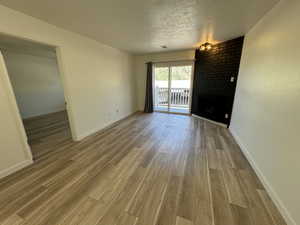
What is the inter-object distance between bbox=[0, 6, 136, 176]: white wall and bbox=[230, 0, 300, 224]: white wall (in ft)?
11.5

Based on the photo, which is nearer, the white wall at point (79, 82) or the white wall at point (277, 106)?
the white wall at point (277, 106)

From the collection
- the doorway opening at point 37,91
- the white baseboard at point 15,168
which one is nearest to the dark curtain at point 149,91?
the doorway opening at point 37,91

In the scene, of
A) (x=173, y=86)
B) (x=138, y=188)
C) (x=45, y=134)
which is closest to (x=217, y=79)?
(x=173, y=86)

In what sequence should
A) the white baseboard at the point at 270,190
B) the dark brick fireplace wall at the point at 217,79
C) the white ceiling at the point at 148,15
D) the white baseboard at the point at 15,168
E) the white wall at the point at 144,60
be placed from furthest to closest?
the white wall at the point at 144,60 < the dark brick fireplace wall at the point at 217,79 < the white baseboard at the point at 15,168 < the white ceiling at the point at 148,15 < the white baseboard at the point at 270,190

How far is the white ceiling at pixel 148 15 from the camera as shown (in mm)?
1621

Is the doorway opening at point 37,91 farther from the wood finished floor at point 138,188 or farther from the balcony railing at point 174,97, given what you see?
the balcony railing at point 174,97

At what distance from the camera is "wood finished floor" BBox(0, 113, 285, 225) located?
4.05ft

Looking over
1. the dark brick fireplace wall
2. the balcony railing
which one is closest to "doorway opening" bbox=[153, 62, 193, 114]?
the balcony railing

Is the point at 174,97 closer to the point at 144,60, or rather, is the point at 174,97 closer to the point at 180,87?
the point at 180,87

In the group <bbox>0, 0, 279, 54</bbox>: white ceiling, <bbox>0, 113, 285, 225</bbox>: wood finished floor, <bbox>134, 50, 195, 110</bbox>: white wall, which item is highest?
<bbox>0, 0, 279, 54</bbox>: white ceiling

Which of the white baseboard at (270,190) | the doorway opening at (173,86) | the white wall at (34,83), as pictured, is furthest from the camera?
the doorway opening at (173,86)

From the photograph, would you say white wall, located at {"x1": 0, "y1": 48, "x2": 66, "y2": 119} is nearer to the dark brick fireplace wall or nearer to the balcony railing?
the balcony railing

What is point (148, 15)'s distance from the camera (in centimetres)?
192

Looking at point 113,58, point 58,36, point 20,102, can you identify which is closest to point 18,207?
point 58,36
